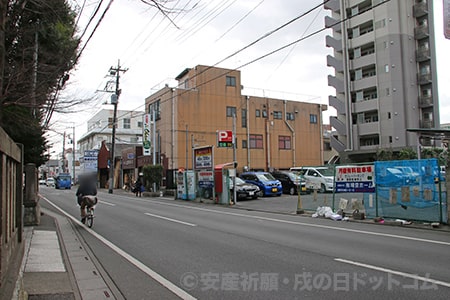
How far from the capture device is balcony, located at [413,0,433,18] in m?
44.4

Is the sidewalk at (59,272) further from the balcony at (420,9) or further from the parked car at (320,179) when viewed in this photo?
the balcony at (420,9)

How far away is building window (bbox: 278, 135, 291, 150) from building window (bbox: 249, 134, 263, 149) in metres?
2.83

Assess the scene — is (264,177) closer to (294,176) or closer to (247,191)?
(294,176)

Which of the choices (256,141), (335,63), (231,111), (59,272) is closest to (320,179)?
(256,141)

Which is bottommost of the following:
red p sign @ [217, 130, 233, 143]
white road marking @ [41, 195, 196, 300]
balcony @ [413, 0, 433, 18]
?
white road marking @ [41, 195, 196, 300]

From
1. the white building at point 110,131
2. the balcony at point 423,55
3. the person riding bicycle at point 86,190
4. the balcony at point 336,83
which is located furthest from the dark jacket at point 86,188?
the white building at point 110,131

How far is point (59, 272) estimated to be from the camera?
6.71 meters

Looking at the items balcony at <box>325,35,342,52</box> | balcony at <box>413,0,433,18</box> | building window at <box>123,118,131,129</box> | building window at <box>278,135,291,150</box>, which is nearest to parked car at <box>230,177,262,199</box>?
building window at <box>278,135,291,150</box>

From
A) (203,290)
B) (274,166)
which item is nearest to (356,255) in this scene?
(203,290)

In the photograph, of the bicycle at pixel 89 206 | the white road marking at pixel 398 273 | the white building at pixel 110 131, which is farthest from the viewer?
the white building at pixel 110 131

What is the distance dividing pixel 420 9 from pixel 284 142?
22.1m

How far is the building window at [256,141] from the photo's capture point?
44812mm

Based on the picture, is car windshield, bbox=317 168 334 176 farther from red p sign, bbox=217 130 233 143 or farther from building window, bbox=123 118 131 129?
building window, bbox=123 118 131 129

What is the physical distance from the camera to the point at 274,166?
4622 cm
